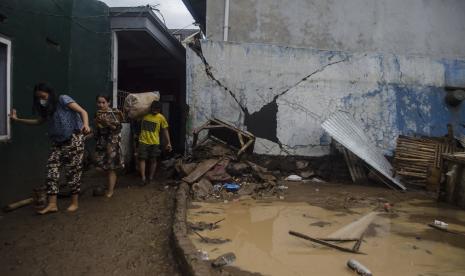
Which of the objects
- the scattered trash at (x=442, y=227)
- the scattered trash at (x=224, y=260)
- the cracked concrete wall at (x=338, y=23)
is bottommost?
the scattered trash at (x=442, y=227)

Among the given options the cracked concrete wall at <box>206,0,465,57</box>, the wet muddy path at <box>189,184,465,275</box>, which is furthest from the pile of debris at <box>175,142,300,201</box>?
the cracked concrete wall at <box>206,0,465,57</box>

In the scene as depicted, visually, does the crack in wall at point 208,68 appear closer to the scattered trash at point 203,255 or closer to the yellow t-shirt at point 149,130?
the yellow t-shirt at point 149,130

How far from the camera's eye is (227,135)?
24.7 feet

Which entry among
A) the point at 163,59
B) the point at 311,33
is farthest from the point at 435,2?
the point at 163,59

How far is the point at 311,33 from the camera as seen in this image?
Answer: 9.42m

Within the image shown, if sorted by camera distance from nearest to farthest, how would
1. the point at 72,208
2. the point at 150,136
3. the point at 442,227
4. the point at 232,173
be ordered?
1. the point at 442,227
2. the point at 72,208
3. the point at 150,136
4. the point at 232,173

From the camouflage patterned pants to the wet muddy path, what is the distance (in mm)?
1584

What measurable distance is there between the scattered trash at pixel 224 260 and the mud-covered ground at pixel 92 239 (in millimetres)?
396

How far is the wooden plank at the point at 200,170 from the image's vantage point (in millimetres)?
6133

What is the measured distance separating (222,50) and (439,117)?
4.85 m

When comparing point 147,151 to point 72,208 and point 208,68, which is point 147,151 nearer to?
point 72,208

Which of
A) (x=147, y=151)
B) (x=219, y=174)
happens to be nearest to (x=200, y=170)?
(x=219, y=174)

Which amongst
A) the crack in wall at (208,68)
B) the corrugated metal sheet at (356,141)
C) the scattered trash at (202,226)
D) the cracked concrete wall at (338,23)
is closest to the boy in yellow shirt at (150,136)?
the crack in wall at (208,68)

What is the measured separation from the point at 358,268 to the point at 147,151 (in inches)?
174
